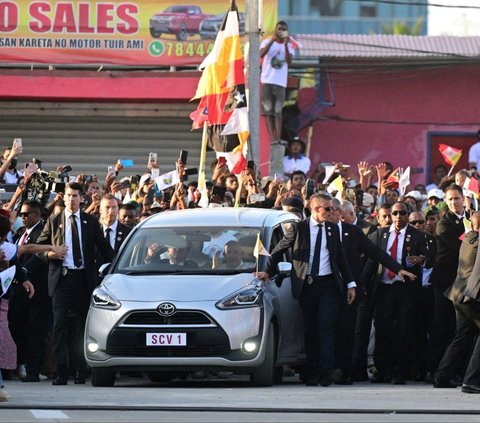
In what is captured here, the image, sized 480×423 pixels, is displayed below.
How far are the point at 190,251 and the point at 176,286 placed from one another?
717mm

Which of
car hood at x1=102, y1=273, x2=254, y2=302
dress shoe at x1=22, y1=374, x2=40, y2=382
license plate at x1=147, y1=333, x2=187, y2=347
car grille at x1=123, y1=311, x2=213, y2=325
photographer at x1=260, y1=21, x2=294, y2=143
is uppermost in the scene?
photographer at x1=260, y1=21, x2=294, y2=143

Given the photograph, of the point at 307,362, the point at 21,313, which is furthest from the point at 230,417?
the point at 21,313

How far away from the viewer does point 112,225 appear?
60.7ft

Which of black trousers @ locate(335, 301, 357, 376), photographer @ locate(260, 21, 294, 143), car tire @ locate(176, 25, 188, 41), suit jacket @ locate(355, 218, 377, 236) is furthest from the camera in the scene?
car tire @ locate(176, 25, 188, 41)

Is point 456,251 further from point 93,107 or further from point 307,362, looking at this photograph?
point 93,107

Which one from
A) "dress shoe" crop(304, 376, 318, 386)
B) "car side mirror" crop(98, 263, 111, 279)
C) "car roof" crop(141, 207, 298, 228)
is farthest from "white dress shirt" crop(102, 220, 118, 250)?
"dress shoe" crop(304, 376, 318, 386)

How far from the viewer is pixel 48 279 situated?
17.7 meters

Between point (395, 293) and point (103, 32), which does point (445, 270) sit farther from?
point (103, 32)

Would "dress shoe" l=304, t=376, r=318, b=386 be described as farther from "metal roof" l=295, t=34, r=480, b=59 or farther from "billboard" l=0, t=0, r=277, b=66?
"metal roof" l=295, t=34, r=480, b=59

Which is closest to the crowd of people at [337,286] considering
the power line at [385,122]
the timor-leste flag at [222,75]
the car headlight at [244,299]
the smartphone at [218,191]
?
the car headlight at [244,299]

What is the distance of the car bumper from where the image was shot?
16156mm

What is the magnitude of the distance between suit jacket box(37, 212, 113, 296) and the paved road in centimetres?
119

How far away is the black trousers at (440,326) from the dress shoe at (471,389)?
1771mm

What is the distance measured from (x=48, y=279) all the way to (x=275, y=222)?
248 cm
